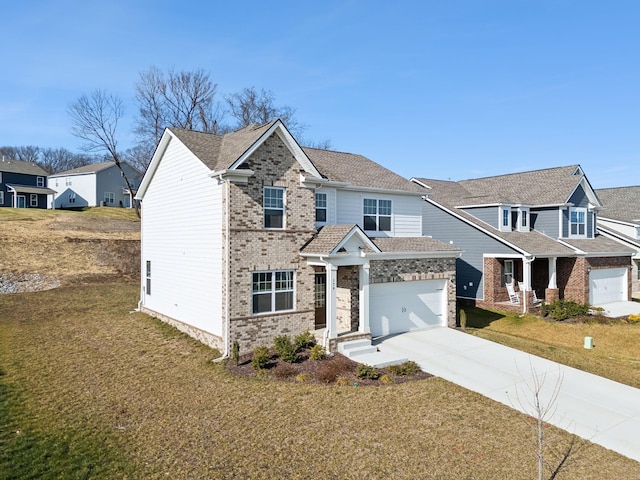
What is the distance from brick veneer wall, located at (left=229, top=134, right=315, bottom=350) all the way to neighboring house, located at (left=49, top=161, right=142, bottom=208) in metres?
42.6

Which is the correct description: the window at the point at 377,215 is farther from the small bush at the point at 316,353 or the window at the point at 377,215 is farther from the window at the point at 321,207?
the small bush at the point at 316,353

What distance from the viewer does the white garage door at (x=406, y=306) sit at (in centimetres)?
1772

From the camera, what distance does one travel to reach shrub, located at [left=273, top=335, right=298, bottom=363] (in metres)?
14.1

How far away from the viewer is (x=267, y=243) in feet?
50.9

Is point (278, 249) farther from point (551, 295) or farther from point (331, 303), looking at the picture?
point (551, 295)

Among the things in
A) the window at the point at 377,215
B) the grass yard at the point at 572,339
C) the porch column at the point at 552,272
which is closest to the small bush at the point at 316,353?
the window at the point at 377,215

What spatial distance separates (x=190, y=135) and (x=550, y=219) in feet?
76.6

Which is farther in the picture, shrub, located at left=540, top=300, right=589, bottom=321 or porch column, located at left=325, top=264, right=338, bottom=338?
shrub, located at left=540, top=300, right=589, bottom=321

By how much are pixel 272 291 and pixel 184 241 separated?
16.1 feet

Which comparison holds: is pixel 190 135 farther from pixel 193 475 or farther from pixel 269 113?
pixel 269 113

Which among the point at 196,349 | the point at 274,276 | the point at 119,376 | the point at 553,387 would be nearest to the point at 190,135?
the point at 274,276

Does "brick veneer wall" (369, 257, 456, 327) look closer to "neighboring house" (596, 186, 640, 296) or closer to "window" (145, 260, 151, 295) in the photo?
"window" (145, 260, 151, 295)

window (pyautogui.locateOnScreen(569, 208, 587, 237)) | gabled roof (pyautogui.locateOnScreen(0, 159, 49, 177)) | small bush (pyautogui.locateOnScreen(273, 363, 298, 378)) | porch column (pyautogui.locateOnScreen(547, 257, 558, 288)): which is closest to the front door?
small bush (pyautogui.locateOnScreen(273, 363, 298, 378))

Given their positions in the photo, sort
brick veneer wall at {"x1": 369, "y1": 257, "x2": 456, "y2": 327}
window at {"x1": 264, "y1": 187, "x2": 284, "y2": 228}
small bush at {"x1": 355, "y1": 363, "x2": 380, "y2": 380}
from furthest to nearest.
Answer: brick veneer wall at {"x1": 369, "y1": 257, "x2": 456, "y2": 327} < window at {"x1": 264, "y1": 187, "x2": 284, "y2": 228} < small bush at {"x1": 355, "y1": 363, "x2": 380, "y2": 380}
